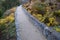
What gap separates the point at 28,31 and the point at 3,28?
2.62 metres

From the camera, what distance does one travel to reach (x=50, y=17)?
46.7 feet

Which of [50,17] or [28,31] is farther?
[50,17]

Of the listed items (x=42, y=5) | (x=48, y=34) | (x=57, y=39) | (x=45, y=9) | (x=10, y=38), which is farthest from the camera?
(x=42, y=5)

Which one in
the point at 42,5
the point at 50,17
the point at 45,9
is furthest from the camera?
the point at 42,5

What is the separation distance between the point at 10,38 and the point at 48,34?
3426 millimetres

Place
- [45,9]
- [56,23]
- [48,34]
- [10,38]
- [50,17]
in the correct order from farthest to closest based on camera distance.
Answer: [45,9]
[50,17]
[56,23]
[10,38]
[48,34]

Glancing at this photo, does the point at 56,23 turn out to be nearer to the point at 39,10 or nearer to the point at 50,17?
the point at 50,17

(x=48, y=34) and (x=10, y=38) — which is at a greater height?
(x=48, y=34)

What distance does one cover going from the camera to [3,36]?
1304 centimetres

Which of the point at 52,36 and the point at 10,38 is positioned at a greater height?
the point at 52,36

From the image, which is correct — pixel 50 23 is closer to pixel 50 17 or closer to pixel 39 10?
pixel 50 17

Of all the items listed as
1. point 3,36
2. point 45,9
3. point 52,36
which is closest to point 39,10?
point 45,9

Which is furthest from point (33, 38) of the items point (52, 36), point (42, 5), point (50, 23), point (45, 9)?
point (42, 5)

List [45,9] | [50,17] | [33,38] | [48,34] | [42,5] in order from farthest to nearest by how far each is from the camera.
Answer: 1. [42,5]
2. [45,9]
3. [50,17]
4. [33,38]
5. [48,34]
